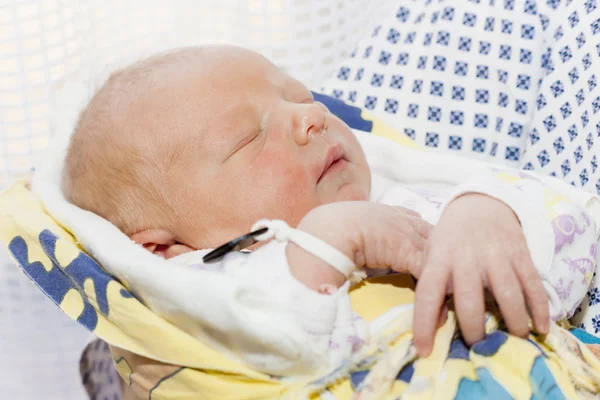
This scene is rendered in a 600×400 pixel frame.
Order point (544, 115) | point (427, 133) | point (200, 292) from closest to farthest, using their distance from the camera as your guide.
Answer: point (200, 292) < point (544, 115) < point (427, 133)

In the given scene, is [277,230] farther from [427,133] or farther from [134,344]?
[427,133]

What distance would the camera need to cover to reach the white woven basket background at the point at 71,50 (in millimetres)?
1275

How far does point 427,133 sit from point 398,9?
26 cm

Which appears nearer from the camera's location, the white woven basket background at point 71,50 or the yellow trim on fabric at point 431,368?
the yellow trim on fabric at point 431,368

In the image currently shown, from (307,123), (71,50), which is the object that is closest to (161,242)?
(307,123)

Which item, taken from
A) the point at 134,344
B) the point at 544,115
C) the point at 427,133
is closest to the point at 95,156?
the point at 134,344

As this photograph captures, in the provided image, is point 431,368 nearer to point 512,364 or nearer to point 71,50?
point 512,364

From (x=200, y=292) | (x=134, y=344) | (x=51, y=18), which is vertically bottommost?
(x=134, y=344)

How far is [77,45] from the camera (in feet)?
4.33

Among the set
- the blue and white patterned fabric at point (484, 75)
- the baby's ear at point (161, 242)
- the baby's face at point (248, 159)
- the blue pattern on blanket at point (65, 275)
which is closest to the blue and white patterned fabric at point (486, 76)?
the blue and white patterned fabric at point (484, 75)

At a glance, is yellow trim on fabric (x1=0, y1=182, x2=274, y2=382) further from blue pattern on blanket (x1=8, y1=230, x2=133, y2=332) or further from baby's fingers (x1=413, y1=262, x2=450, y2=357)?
baby's fingers (x1=413, y1=262, x2=450, y2=357)

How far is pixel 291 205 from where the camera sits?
2.78ft

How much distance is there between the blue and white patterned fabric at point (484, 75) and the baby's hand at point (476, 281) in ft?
1.41

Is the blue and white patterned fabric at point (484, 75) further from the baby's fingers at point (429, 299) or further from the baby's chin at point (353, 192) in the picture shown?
the baby's fingers at point (429, 299)
